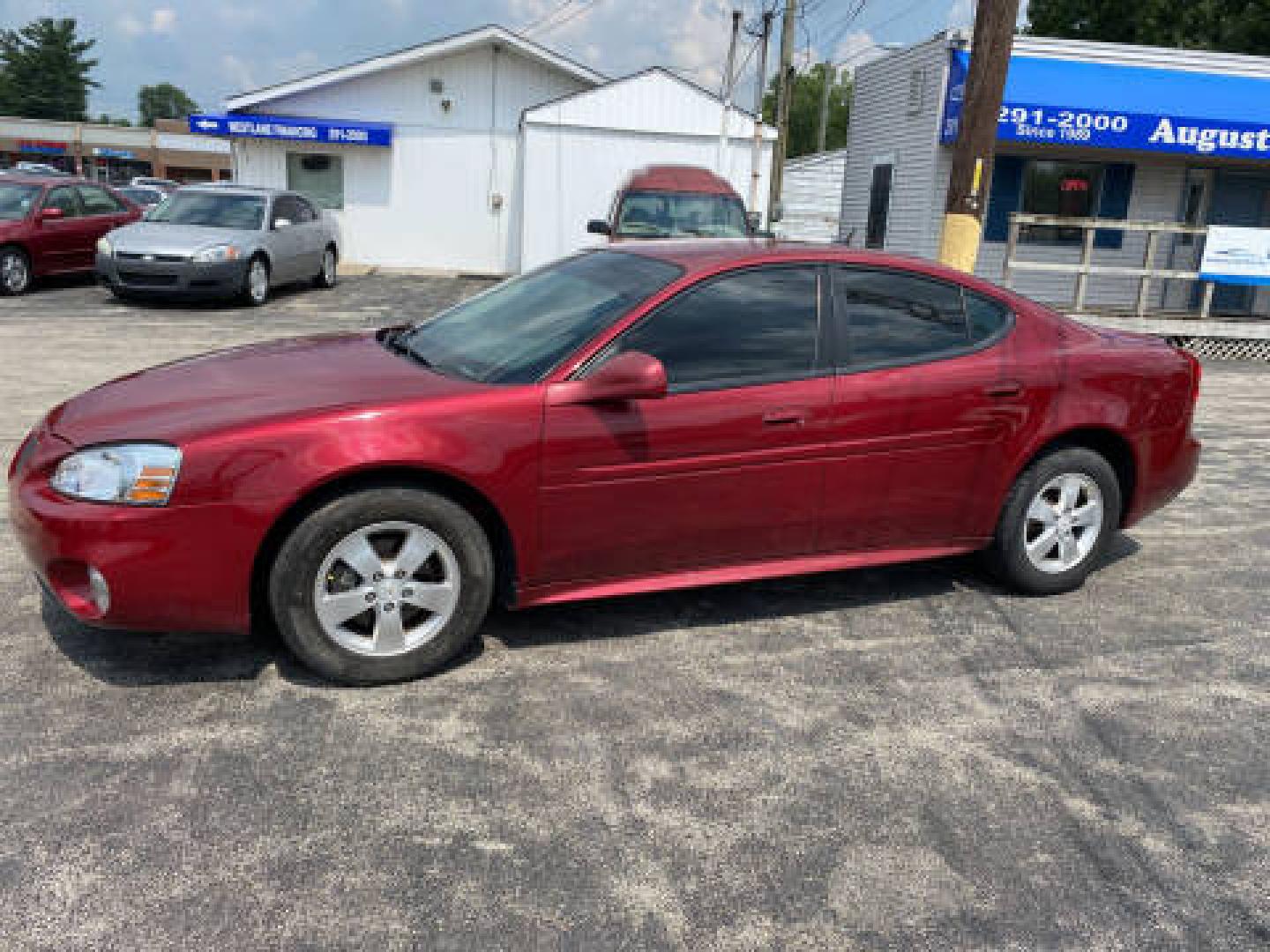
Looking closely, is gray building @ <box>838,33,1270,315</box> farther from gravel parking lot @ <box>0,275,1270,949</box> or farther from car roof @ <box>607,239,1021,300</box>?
gravel parking lot @ <box>0,275,1270,949</box>

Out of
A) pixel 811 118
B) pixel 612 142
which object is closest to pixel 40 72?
pixel 811 118

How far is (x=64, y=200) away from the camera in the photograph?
1527cm

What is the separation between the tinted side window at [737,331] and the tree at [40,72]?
9679cm

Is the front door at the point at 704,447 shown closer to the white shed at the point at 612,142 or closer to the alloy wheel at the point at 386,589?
the alloy wheel at the point at 386,589

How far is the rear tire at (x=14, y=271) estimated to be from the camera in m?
14.3

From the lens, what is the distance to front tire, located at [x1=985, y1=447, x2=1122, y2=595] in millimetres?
4684

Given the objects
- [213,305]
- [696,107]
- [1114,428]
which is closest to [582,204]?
[696,107]

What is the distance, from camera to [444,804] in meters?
3.04

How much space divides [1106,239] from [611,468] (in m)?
14.6

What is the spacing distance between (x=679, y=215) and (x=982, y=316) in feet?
27.0

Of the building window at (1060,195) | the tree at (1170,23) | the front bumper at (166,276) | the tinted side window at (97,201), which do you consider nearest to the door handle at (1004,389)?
the front bumper at (166,276)

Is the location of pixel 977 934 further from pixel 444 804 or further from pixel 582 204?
pixel 582 204

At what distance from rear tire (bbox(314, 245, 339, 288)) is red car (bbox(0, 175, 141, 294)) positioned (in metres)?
3.11

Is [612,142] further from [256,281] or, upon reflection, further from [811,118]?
[811,118]
